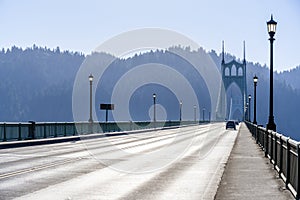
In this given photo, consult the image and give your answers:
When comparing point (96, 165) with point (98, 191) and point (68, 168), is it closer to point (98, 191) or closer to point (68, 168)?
point (68, 168)

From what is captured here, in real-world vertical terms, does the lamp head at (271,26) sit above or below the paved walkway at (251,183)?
above

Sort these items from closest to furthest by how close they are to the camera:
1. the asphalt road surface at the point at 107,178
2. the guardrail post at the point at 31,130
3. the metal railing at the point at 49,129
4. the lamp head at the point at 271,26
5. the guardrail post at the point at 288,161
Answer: the asphalt road surface at the point at 107,178
the guardrail post at the point at 288,161
the lamp head at the point at 271,26
the metal railing at the point at 49,129
the guardrail post at the point at 31,130

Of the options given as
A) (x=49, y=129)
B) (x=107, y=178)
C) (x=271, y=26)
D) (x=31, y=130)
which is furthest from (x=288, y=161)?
(x=49, y=129)

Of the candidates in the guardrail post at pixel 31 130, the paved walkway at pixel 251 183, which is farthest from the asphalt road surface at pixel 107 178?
the guardrail post at pixel 31 130

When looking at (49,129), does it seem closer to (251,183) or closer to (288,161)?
(251,183)

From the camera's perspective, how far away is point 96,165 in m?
20.4

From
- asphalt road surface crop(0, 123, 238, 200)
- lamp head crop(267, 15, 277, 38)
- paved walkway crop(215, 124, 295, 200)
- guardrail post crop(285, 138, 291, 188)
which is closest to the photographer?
paved walkway crop(215, 124, 295, 200)

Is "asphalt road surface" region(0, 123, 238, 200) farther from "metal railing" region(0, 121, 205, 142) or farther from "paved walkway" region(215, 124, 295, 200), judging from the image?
"metal railing" region(0, 121, 205, 142)

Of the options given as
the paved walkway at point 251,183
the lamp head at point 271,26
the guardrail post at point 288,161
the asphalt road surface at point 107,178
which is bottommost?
the asphalt road surface at point 107,178

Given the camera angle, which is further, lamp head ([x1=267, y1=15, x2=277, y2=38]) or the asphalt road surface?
lamp head ([x1=267, y1=15, x2=277, y2=38])

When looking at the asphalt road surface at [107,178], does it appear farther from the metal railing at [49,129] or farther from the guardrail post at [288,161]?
the metal railing at [49,129]

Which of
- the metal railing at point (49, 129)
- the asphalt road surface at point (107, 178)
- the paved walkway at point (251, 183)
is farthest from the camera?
the metal railing at point (49, 129)

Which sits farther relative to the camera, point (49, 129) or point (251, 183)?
point (49, 129)

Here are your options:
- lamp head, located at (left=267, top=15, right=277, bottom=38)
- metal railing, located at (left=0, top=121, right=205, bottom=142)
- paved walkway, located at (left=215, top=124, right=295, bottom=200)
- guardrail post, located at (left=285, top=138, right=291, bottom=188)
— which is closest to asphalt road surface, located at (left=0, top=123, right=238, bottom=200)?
paved walkway, located at (left=215, top=124, right=295, bottom=200)
